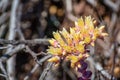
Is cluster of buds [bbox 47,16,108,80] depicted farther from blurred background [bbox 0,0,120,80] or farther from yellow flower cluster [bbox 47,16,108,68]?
blurred background [bbox 0,0,120,80]

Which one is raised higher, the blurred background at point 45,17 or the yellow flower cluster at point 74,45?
the yellow flower cluster at point 74,45

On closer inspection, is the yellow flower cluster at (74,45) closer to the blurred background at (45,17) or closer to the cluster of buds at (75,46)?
the cluster of buds at (75,46)

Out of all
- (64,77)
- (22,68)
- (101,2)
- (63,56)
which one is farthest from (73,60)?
(101,2)

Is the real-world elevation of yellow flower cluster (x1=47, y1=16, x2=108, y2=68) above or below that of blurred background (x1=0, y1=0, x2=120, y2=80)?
above

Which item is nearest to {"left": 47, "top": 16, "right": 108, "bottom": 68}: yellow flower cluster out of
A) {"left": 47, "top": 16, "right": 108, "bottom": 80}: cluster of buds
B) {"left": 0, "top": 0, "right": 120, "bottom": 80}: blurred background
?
{"left": 47, "top": 16, "right": 108, "bottom": 80}: cluster of buds

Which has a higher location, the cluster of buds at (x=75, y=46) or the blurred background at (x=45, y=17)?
the cluster of buds at (x=75, y=46)

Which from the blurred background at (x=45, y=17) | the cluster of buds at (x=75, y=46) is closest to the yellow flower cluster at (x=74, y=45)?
the cluster of buds at (x=75, y=46)

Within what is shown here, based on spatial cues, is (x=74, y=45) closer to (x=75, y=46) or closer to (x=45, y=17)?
(x=75, y=46)

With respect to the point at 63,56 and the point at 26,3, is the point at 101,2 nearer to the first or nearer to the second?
the point at 26,3

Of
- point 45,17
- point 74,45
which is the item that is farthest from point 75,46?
point 45,17

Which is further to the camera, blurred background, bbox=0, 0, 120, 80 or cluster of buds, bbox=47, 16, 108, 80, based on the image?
blurred background, bbox=0, 0, 120, 80

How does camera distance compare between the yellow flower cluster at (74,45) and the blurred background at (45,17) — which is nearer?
the yellow flower cluster at (74,45)
